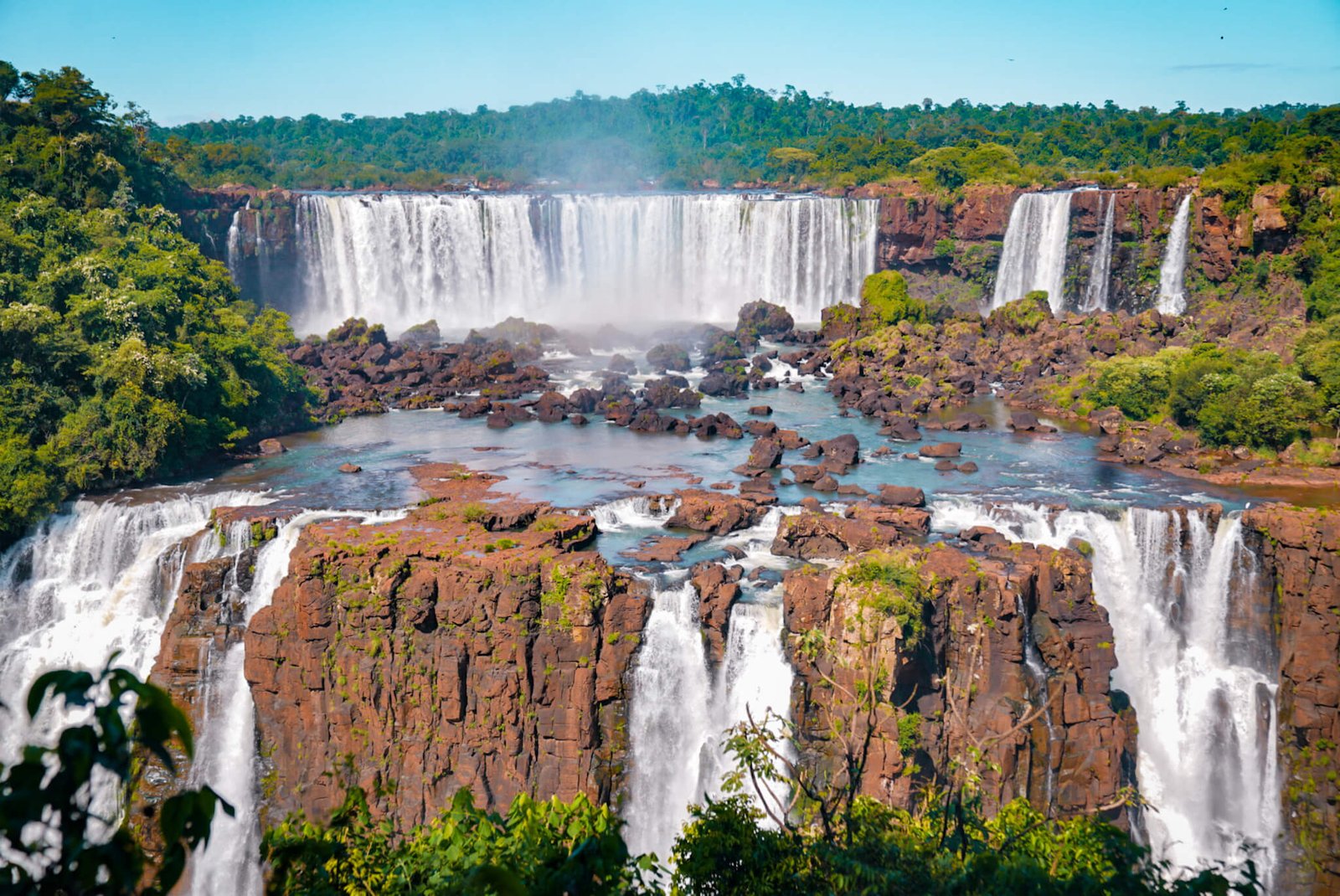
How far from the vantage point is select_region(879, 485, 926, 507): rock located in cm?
2628

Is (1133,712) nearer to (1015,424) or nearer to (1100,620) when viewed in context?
(1100,620)

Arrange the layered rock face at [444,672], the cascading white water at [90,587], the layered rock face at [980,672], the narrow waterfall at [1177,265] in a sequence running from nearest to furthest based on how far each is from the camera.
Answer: the layered rock face at [980,672]
the layered rock face at [444,672]
the cascading white water at [90,587]
the narrow waterfall at [1177,265]

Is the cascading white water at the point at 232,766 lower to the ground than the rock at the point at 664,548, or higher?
lower

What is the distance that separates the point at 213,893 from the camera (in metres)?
21.2

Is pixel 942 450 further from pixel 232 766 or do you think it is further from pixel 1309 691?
pixel 232 766

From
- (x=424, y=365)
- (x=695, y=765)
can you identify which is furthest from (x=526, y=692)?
(x=424, y=365)

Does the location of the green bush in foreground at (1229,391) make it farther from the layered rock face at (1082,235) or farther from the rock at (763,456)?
the rock at (763,456)

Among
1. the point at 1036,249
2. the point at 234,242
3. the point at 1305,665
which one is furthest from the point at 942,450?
the point at 234,242

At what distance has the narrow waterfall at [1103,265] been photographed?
47969 millimetres

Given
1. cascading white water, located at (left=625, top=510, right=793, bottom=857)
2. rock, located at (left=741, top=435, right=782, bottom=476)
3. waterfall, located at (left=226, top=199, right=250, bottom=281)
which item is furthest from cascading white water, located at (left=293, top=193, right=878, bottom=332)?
cascading white water, located at (left=625, top=510, right=793, bottom=857)

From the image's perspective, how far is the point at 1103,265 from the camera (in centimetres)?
4825

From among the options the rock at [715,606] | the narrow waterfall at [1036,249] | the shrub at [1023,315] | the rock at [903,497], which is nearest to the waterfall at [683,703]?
the rock at [715,606]

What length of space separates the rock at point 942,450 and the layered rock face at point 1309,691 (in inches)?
381

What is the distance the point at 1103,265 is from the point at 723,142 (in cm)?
6815
